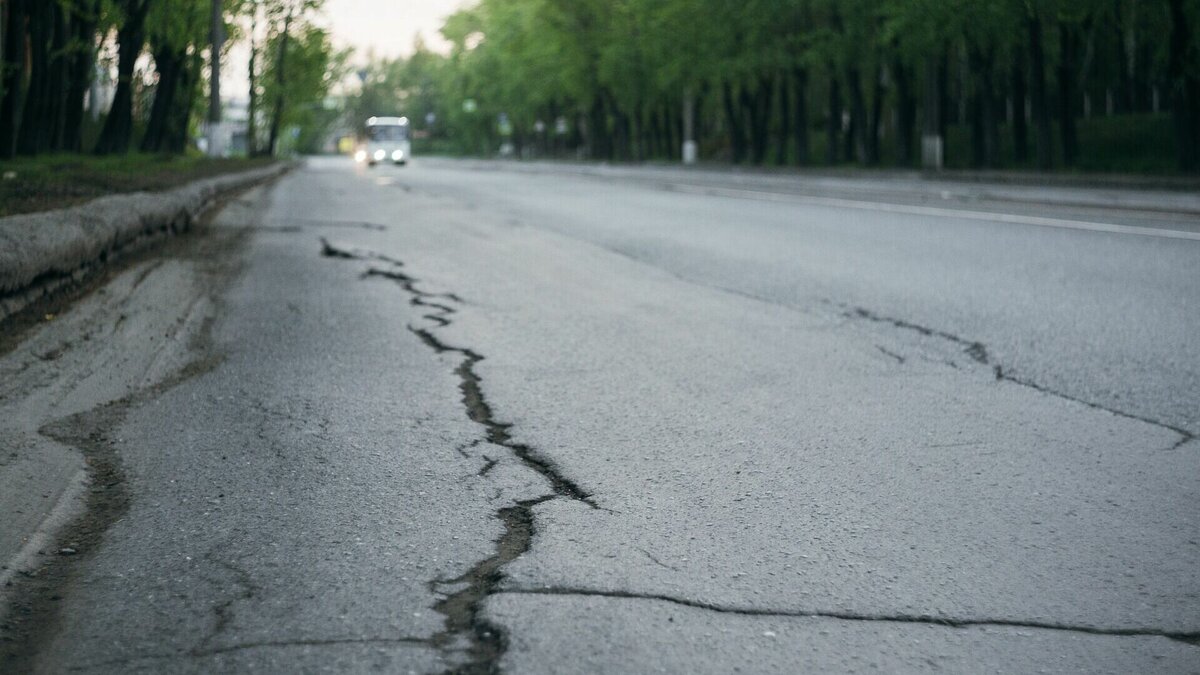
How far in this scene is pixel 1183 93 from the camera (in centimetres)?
2973

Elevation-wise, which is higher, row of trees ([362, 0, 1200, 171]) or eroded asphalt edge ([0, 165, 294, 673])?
row of trees ([362, 0, 1200, 171])

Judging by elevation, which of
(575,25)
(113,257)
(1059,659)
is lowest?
(1059,659)

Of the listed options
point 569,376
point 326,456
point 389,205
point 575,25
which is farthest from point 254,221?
point 575,25

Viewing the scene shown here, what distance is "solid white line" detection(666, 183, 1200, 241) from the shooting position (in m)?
15.0

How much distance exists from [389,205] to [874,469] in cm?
1941

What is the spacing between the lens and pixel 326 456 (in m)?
4.90

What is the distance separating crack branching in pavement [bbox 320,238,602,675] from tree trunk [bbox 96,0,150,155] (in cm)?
2297

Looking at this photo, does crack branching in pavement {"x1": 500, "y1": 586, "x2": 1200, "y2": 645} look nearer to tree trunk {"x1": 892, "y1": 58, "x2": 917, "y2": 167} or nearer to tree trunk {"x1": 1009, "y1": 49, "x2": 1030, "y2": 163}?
tree trunk {"x1": 1009, "y1": 49, "x2": 1030, "y2": 163}

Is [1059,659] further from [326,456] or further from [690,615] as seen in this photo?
[326,456]

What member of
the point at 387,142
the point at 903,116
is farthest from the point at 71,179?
the point at 387,142

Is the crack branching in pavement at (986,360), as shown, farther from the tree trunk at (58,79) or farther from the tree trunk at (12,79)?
the tree trunk at (58,79)

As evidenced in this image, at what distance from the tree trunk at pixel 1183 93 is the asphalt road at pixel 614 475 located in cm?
1953

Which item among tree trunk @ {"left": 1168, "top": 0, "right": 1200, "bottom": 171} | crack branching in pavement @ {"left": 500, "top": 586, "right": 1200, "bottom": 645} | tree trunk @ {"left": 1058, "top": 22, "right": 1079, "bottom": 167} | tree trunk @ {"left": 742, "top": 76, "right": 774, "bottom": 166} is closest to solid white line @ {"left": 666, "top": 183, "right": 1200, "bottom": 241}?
tree trunk @ {"left": 1168, "top": 0, "right": 1200, "bottom": 171}

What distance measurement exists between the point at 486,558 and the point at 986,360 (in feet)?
13.2
